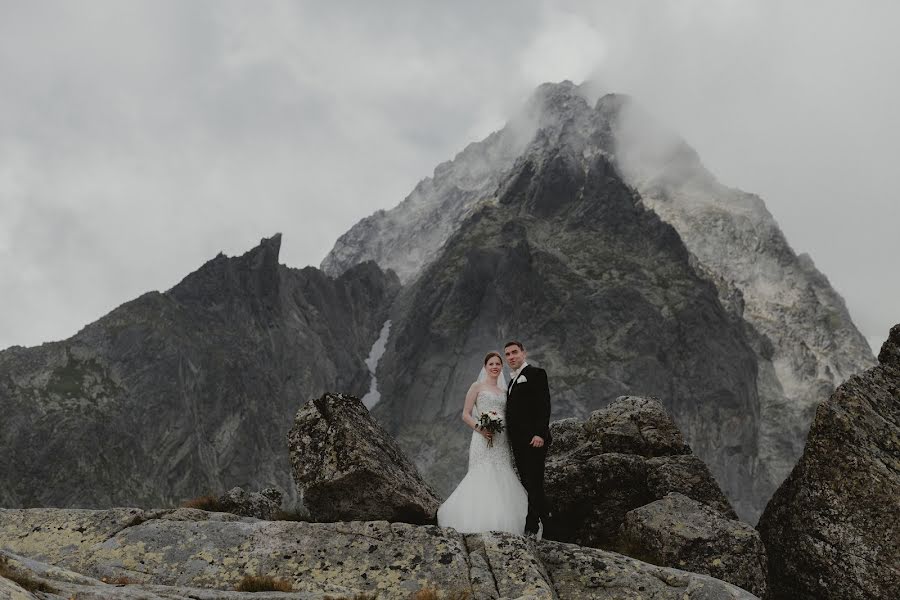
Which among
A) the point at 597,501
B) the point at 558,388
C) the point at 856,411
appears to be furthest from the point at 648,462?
the point at 558,388

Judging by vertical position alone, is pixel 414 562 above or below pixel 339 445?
below

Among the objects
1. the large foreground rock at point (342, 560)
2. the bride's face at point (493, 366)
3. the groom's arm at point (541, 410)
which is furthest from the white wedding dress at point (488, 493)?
the large foreground rock at point (342, 560)

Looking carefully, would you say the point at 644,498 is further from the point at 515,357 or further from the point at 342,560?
the point at 342,560

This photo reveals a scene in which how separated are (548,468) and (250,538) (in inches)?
365

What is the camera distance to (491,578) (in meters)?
11.0

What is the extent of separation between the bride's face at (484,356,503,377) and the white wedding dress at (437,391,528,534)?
485 millimetres

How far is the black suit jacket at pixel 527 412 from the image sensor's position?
1451 cm

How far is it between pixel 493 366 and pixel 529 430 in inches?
66.2

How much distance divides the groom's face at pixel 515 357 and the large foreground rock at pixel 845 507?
7121mm

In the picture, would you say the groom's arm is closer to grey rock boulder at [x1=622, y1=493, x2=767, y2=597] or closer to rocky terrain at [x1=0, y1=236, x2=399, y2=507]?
grey rock boulder at [x1=622, y1=493, x2=767, y2=597]

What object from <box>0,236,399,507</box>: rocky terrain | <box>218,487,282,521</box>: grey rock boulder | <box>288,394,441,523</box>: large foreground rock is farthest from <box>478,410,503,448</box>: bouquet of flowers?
<box>0,236,399,507</box>: rocky terrain

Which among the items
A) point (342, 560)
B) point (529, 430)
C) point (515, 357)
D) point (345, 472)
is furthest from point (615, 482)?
point (342, 560)

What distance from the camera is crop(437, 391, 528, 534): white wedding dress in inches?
539

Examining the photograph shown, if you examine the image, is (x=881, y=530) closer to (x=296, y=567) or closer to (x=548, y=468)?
(x=548, y=468)
